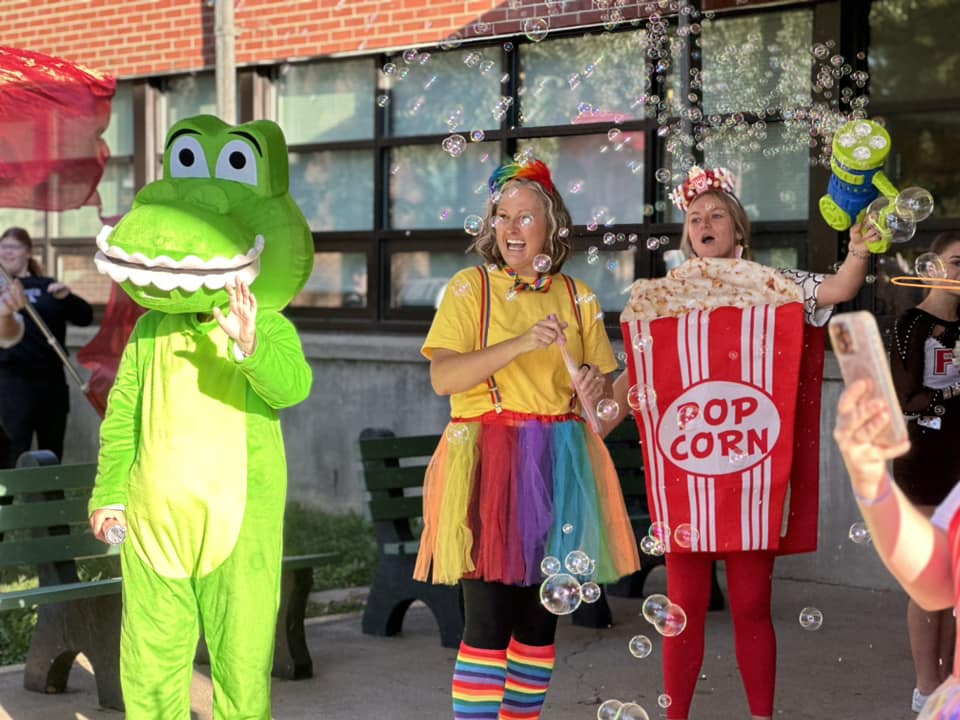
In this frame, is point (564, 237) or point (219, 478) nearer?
point (219, 478)

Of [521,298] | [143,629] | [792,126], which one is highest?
[792,126]

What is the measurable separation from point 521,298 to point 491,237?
8.0 inches

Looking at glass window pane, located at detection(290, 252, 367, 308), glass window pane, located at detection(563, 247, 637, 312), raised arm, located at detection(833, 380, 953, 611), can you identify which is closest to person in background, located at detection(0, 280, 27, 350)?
glass window pane, located at detection(290, 252, 367, 308)

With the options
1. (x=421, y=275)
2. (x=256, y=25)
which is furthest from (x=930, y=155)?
(x=256, y=25)

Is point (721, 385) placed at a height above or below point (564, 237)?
below

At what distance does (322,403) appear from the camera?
9734 millimetres

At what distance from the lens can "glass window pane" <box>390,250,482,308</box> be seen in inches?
368

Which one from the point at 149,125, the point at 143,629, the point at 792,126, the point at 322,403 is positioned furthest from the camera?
the point at 149,125

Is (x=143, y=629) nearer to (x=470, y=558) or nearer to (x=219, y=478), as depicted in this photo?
(x=219, y=478)

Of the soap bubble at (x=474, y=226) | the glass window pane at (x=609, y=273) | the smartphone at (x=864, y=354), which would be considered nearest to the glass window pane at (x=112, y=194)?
the glass window pane at (x=609, y=273)

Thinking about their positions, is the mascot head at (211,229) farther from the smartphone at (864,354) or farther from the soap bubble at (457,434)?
the smartphone at (864,354)

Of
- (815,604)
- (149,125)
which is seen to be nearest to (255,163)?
(815,604)

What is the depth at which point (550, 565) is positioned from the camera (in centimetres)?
404

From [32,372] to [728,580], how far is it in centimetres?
535
